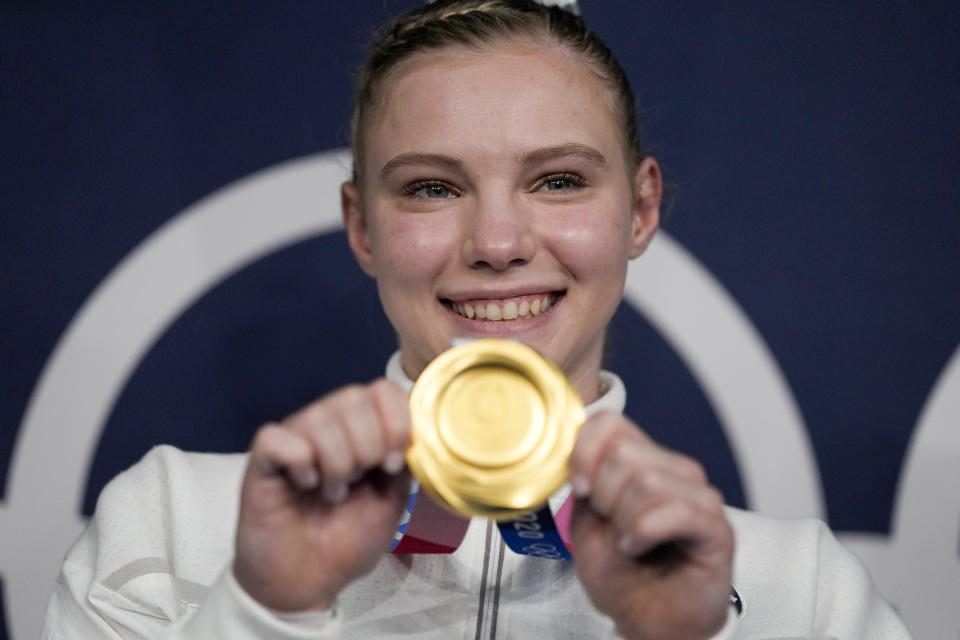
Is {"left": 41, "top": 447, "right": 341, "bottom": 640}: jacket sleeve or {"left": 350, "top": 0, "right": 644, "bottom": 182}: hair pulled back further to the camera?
{"left": 350, "top": 0, "right": 644, "bottom": 182}: hair pulled back

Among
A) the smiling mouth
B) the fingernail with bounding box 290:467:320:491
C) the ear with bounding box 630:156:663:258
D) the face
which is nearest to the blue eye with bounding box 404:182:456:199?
the face

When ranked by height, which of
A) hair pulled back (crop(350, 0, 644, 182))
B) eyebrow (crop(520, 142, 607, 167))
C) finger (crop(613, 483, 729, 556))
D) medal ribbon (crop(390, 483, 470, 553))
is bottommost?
medal ribbon (crop(390, 483, 470, 553))

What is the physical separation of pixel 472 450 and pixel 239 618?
0.22m

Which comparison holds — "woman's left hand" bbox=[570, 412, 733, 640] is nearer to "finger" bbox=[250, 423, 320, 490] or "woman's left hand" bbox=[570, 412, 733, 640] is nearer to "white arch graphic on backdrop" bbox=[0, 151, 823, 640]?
"finger" bbox=[250, 423, 320, 490]

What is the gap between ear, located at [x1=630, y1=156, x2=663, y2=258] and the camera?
1344mm

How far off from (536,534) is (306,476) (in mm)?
219

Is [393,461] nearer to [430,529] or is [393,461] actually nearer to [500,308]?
[430,529]

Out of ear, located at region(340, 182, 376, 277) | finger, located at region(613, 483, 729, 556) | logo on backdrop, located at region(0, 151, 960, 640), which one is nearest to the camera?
finger, located at region(613, 483, 729, 556)

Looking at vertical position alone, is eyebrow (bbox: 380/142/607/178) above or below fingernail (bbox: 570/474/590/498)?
above

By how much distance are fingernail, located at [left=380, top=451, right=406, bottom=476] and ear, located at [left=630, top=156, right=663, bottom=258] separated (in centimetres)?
64

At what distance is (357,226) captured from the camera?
4.43 ft

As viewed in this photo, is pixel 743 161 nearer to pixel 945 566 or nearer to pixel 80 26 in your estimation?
pixel 945 566

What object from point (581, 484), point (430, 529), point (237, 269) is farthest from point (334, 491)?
point (237, 269)

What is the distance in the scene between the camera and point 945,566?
1.58 metres
